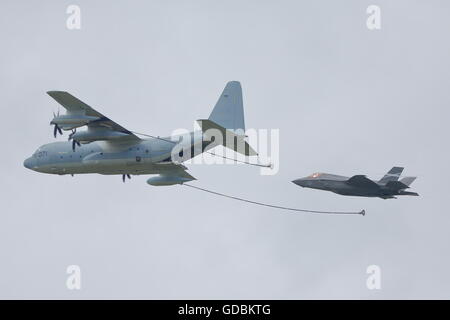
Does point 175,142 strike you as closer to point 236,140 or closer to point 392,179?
point 236,140

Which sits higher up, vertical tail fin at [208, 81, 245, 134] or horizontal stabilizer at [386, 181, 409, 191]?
vertical tail fin at [208, 81, 245, 134]

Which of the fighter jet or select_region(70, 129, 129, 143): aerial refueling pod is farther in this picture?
the fighter jet

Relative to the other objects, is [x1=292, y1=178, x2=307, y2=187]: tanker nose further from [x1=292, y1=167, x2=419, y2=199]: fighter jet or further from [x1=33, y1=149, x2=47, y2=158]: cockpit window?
[x1=33, y1=149, x2=47, y2=158]: cockpit window

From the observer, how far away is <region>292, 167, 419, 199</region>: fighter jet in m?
74.2

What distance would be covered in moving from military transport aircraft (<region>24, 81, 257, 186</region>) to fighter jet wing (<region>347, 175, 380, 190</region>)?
53.3 ft

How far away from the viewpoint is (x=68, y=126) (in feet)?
203

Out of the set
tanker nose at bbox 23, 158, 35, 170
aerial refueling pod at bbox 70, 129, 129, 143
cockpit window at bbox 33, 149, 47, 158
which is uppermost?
aerial refueling pod at bbox 70, 129, 129, 143

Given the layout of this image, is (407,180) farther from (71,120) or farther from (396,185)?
(71,120)

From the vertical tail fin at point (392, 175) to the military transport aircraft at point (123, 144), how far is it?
19.7 metres

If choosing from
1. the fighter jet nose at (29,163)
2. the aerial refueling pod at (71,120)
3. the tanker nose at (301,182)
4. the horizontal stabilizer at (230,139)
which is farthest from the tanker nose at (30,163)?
the tanker nose at (301,182)

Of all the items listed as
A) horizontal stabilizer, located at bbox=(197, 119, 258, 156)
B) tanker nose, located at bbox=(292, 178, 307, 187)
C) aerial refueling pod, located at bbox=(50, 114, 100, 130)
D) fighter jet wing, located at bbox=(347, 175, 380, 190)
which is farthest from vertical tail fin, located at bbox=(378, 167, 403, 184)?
aerial refueling pod, located at bbox=(50, 114, 100, 130)

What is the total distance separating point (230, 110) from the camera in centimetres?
6359

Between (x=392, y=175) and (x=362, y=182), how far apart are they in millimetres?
4274

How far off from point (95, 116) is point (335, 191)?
2590 centimetres
